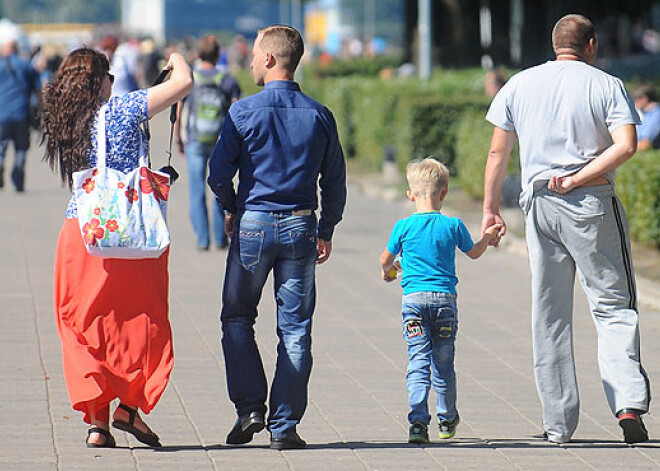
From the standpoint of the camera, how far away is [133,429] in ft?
18.5

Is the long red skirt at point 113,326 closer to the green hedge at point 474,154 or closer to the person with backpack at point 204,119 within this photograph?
the person with backpack at point 204,119

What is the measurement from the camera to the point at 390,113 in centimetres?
1919

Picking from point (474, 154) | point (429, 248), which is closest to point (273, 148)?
point (429, 248)

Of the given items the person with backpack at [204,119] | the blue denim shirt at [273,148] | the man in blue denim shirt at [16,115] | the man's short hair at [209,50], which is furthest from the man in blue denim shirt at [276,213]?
the man in blue denim shirt at [16,115]

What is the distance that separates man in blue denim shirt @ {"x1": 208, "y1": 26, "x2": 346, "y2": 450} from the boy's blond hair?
0.95ft

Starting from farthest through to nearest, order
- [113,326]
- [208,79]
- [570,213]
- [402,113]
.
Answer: [402,113], [208,79], [570,213], [113,326]

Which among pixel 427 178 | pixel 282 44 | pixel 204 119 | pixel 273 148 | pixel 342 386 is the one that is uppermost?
pixel 282 44

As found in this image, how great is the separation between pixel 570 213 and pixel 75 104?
1.97 m

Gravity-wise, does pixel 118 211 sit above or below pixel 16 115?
above

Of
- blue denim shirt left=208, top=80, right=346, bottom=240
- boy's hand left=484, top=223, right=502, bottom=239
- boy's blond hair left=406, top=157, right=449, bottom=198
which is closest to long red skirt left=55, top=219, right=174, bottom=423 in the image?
blue denim shirt left=208, top=80, right=346, bottom=240

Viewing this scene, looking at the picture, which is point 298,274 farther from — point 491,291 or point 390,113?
point 390,113

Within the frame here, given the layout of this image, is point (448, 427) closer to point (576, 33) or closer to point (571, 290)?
point (571, 290)

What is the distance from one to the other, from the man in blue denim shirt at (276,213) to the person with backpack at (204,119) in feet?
20.5

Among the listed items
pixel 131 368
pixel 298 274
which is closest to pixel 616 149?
pixel 298 274
